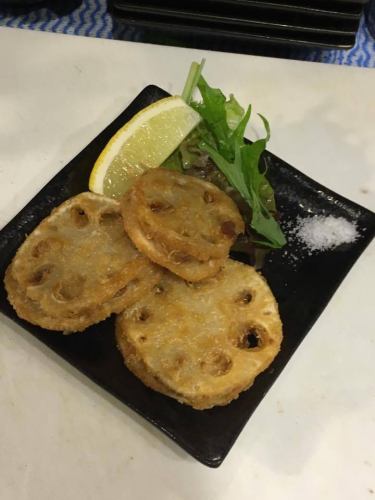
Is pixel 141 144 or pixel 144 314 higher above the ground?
pixel 141 144

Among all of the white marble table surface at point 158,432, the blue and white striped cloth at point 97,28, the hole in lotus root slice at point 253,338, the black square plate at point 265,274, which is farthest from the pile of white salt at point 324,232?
the blue and white striped cloth at point 97,28

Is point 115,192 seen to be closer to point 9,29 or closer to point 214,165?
point 214,165

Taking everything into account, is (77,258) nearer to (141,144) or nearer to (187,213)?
(187,213)

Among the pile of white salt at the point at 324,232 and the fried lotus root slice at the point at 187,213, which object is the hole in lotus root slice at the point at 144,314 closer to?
the fried lotus root slice at the point at 187,213

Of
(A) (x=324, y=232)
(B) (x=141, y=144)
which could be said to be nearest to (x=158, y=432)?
(A) (x=324, y=232)

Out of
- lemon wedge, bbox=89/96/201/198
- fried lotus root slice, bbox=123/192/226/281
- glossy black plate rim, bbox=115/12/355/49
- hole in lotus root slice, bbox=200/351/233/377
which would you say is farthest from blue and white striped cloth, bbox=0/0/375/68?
hole in lotus root slice, bbox=200/351/233/377
